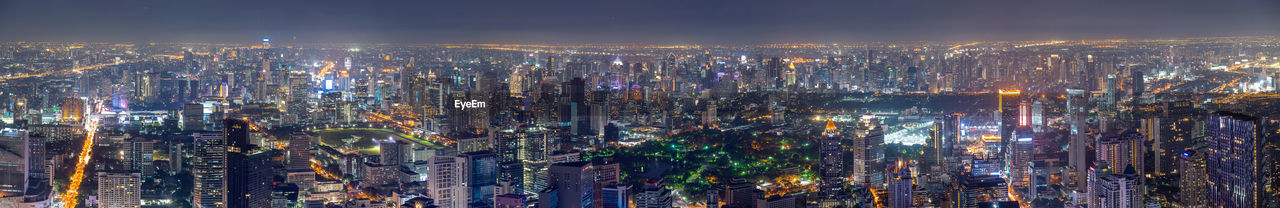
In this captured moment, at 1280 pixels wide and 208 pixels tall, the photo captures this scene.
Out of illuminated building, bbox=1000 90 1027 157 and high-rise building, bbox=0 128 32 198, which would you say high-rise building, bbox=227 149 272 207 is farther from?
illuminated building, bbox=1000 90 1027 157

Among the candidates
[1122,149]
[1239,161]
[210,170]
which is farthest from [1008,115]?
[210,170]

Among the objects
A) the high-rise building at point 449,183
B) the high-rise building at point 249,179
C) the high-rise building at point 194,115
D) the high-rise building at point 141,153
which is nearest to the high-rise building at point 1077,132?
the high-rise building at point 449,183

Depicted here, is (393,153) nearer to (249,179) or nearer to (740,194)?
(249,179)

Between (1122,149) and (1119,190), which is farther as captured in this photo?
(1122,149)

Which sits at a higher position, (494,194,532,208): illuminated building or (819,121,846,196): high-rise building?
(819,121,846,196): high-rise building

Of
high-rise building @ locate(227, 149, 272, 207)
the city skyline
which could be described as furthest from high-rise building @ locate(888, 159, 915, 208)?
high-rise building @ locate(227, 149, 272, 207)

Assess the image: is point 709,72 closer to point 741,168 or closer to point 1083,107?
point 741,168
